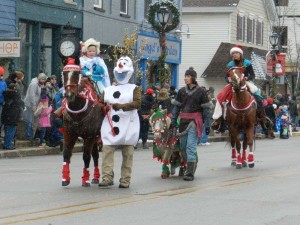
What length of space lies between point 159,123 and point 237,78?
252 centimetres

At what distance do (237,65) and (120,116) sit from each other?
5.29 m

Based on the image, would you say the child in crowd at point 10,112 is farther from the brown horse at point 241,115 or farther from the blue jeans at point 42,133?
the brown horse at point 241,115

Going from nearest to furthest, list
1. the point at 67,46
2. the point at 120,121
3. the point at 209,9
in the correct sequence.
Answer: the point at 120,121
the point at 67,46
the point at 209,9

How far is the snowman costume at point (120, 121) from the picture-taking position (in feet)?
50.9

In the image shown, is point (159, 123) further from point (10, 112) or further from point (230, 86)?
point (10, 112)

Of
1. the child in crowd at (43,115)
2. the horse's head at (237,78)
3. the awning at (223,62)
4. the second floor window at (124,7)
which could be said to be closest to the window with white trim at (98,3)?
the second floor window at (124,7)

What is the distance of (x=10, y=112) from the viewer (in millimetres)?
24859

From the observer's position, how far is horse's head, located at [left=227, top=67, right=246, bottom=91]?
19844mm

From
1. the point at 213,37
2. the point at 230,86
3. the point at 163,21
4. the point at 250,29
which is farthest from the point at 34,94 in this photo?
the point at 250,29

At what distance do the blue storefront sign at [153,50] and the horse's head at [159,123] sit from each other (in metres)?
22.5

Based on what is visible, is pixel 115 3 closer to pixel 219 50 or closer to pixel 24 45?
pixel 24 45

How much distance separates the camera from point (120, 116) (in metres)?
15.6

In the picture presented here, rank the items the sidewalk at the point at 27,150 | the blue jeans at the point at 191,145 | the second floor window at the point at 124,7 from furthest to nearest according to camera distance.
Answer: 1. the second floor window at the point at 124,7
2. the sidewalk at the point at 27,150
3. the blue jeans at the point at 191,145

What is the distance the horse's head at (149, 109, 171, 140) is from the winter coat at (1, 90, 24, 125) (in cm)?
744
